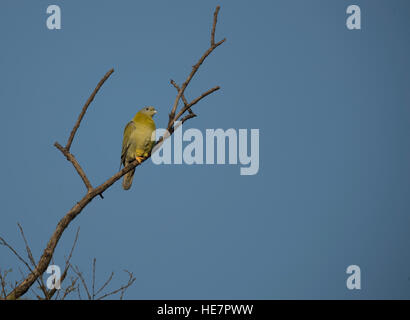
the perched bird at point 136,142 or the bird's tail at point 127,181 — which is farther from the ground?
the perched bird at point 136,142

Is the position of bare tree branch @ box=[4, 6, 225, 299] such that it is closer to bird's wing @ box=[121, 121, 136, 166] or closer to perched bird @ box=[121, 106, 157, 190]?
perched bird @ box=[121, 106, 157, 190]

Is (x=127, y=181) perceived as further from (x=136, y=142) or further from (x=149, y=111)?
(x=149, y=111)

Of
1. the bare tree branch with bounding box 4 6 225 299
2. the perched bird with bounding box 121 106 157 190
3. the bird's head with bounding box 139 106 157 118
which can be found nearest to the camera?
the bare tree branch with bounding box 4 6 225 299

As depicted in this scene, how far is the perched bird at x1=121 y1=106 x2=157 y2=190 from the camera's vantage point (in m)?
7.88

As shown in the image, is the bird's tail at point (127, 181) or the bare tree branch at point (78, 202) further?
the bird's tail at point (127, 181)

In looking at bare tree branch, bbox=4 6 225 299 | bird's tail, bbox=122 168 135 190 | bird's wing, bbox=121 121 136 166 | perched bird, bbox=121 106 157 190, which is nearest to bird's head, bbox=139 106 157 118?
perched bird, bbox=121 106 157 190

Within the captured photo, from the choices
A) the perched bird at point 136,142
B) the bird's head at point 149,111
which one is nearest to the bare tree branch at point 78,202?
the perched bird at point 136,142

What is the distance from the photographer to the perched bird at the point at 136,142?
7.88 metres

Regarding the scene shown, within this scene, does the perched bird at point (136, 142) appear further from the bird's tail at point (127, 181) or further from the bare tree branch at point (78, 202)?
the bare tree branch at point (78, 202)

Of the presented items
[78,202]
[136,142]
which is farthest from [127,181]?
[78,202]

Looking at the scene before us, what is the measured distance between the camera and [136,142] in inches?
312

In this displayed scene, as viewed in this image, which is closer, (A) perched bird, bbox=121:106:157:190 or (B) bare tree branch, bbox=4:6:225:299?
(B) bare tree branch, bbox=4:6:225:299

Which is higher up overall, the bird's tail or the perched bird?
the perched bird
